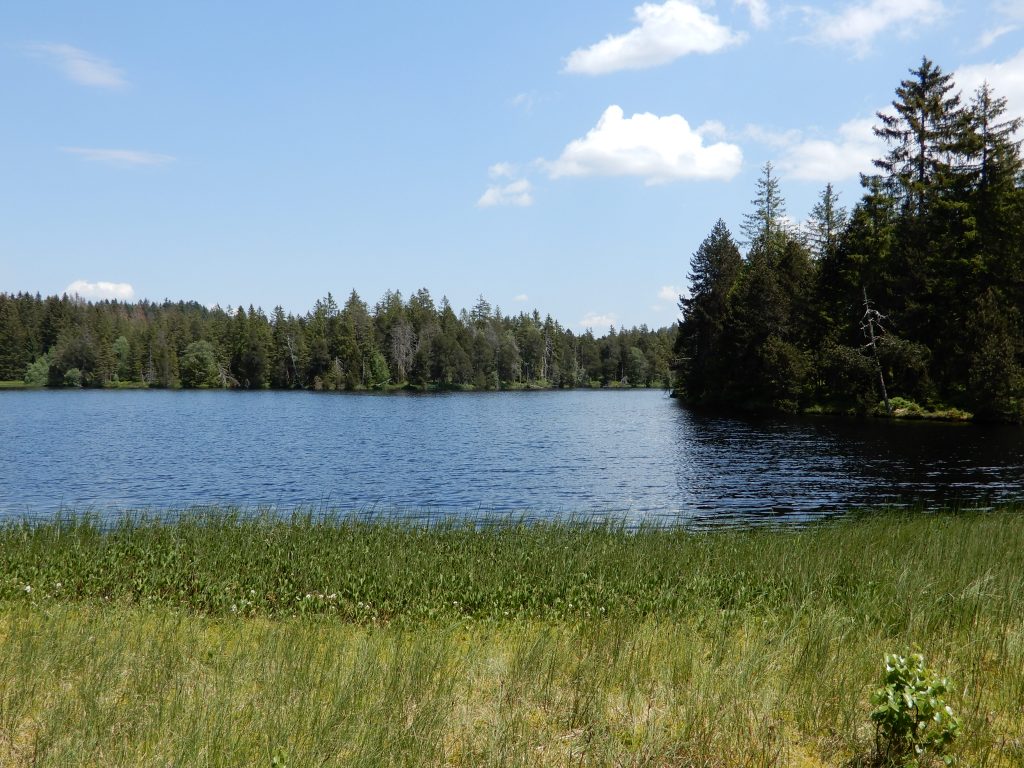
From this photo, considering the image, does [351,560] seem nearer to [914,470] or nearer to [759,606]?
[759,606]

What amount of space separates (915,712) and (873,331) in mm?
65132

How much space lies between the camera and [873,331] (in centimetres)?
6312

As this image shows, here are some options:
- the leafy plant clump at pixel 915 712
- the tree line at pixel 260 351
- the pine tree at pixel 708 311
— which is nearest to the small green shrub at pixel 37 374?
the tree line at pixel 260 351

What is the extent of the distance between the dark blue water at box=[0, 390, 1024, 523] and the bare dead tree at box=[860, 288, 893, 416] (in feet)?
16.0

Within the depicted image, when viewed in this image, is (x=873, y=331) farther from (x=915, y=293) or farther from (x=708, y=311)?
(x=708, y=311)

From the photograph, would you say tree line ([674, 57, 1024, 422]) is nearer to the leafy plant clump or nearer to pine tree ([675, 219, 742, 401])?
pine tree ([675, 219, 742, 401])

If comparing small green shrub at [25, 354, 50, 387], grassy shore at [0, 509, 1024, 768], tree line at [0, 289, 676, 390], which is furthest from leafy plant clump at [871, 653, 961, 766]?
small green shrub at [25, 354, 50, 387]

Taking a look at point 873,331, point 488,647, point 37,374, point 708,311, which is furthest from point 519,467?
point 37,374

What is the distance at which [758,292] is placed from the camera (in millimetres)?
73125

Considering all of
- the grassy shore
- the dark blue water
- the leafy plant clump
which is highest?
the leafy plant clump

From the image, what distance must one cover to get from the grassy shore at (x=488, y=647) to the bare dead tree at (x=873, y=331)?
50833 mm

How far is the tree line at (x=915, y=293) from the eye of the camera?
2218 inches

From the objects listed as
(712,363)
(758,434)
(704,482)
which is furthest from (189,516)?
(712,363)

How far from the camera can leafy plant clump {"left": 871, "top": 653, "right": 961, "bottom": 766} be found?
528cm
